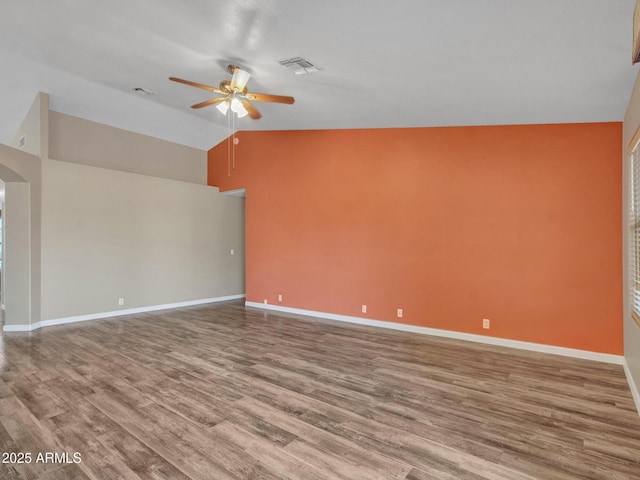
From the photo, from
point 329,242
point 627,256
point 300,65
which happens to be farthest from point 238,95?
point 627,256

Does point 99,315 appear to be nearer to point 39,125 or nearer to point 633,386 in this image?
point 39,125

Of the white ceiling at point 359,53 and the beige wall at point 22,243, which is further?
the beige wall at point 22,243

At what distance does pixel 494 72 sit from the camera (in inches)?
120

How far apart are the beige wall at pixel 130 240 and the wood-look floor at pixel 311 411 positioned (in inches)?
51.7

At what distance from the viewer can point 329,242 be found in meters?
5.85

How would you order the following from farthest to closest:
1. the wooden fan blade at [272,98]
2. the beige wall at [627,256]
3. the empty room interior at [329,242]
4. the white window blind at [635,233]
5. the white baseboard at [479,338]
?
the white baseboard at [479,338]
the wooden fan blade at [272,98]
the white window blind at [635,233]
the beige wall at [627,256]
the empty room interior at [329,242]

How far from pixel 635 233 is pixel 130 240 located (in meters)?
7.30

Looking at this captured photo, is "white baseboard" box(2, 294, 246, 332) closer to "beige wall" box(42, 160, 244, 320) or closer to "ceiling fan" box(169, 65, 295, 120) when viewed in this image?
"beige wall" box(42, 160, 244, 320)

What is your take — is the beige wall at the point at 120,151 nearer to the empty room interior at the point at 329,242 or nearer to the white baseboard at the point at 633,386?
the empty room interior at the point at 329,242

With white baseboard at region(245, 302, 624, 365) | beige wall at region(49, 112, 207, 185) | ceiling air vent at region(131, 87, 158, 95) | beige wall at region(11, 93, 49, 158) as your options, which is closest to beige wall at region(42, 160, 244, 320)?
beige wall at region(11, 93, 49, 158)

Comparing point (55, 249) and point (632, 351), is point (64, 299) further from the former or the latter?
point (632, 351)

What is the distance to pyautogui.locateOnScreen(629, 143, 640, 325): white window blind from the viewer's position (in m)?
2.97

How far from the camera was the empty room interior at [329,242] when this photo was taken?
7.44ft

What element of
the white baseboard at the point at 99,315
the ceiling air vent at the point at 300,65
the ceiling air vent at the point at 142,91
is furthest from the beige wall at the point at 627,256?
the white baseboard at the point at 99,315
